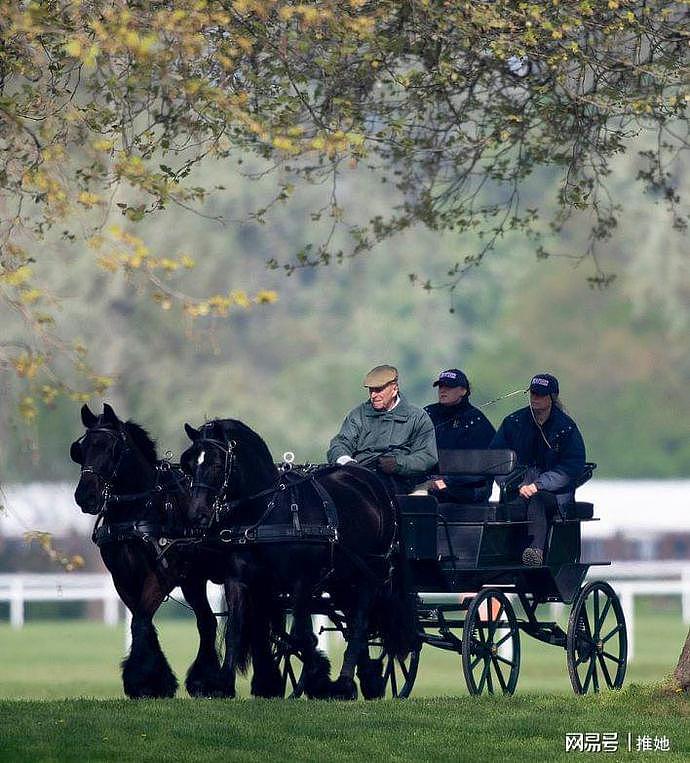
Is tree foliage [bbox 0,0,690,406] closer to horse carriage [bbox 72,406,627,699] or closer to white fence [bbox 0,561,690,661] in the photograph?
horse carriage [bbox 72,406,627,699]

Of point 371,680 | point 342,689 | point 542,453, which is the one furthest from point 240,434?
point 542,453

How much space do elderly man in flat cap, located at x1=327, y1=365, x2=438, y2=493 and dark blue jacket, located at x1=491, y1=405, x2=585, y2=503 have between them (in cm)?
84

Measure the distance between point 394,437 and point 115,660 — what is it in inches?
503

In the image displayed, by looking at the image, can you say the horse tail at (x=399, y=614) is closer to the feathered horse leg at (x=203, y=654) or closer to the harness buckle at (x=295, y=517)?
the harness buckle at (x=295, y=517)

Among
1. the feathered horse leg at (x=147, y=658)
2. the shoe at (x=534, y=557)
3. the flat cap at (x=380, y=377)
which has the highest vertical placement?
the flat cap at (x=380, y=377)

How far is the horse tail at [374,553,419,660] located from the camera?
11.9 m

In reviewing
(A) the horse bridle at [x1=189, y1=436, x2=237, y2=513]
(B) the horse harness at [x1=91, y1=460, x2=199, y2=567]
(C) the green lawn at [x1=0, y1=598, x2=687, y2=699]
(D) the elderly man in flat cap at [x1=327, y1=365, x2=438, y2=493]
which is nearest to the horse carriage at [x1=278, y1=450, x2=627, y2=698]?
(D) the elderly man in flat cap at [x1=327, y1=365, x2=438, y2=493]

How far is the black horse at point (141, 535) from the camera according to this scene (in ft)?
36.4

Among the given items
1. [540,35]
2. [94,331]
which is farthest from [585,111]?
[94,331]

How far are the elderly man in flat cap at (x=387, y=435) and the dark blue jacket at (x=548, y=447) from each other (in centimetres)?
84

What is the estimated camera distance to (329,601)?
39.8ft

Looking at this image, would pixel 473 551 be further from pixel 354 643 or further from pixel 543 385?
pixel 543 385

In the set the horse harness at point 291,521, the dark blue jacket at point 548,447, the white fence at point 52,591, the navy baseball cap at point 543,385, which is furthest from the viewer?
the white fence at point 52,591

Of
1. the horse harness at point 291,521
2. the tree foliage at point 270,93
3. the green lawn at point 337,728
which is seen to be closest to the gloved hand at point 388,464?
the horse harness at point 291,521
